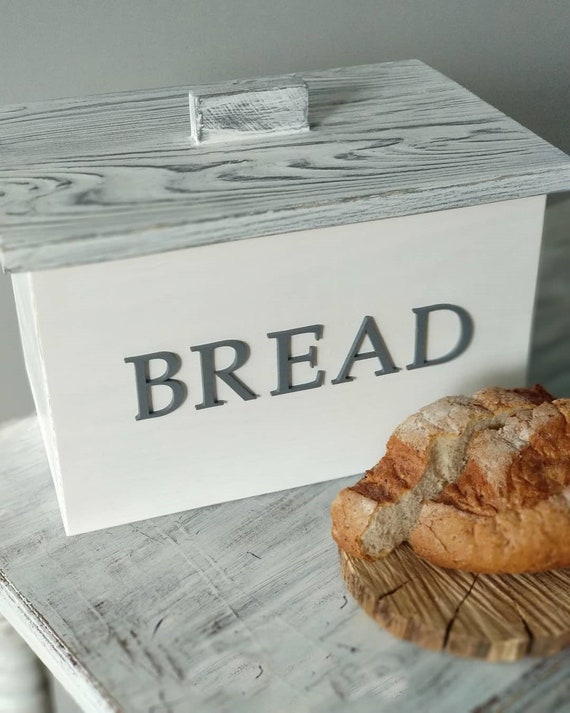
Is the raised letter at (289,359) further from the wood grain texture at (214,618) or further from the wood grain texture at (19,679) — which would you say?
the wood grain texture at (19,679)

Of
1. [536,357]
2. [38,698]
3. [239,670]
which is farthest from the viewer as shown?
[536,357]

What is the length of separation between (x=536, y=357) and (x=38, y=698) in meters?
0.64

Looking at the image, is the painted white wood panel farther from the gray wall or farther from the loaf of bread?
the gray wall

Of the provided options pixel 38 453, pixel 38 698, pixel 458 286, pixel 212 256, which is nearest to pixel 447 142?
pixel 458 286

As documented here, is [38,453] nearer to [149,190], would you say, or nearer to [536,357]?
[149,190]

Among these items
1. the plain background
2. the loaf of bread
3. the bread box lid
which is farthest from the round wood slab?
the plain background

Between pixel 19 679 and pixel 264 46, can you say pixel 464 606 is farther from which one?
pixel 264 46

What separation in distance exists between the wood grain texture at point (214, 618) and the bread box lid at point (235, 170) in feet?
0.82

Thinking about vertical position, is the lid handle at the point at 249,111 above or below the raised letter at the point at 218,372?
above

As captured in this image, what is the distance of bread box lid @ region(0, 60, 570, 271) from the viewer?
73 cm

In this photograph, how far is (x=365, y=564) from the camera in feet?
2.46

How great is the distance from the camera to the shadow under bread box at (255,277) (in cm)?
75

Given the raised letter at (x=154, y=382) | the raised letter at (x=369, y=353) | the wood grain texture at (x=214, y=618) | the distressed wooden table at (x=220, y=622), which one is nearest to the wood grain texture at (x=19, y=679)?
the distressed wooden table at (x=220, y=622)

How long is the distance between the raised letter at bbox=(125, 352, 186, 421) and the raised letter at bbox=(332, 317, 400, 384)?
0.13 metres
